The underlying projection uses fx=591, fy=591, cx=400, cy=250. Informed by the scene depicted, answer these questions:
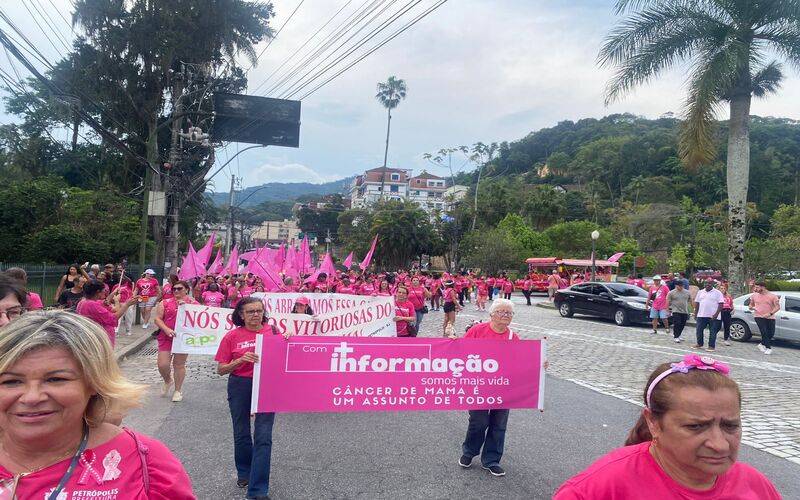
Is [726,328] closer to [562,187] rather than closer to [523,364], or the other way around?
[523,364]

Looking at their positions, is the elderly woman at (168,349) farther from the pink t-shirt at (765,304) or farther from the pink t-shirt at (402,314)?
the pink t-shirt at (765,304)

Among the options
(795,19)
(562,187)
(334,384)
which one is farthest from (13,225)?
(562,187)

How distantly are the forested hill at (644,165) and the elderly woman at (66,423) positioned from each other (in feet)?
147

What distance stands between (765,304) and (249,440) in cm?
1285

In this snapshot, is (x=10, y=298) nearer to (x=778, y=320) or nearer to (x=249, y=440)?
(x=249, y=440)

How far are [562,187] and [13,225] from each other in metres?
79.5

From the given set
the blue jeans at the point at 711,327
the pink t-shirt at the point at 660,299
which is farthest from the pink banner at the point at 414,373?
the pink t-shirt at the point at 660,299

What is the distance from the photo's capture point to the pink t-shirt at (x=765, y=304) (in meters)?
13.4

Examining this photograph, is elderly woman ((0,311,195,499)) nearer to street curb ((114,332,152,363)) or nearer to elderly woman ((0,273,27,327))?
elderly woman ((0,273,27,327))

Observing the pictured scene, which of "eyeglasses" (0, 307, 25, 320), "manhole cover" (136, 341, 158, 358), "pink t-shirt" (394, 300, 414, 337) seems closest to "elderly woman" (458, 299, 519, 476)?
"eyeglasses" (0, 307, 25, 320)

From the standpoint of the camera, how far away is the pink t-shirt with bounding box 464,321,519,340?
564 cm

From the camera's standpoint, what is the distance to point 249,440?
15.7 feet

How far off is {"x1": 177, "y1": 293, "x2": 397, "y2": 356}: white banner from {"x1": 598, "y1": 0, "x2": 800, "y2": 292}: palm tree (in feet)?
45.4

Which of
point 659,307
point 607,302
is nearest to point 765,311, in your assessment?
point 659,307
